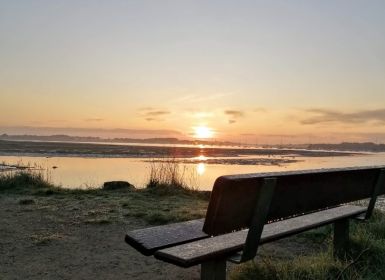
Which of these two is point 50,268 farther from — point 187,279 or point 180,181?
point 180,181

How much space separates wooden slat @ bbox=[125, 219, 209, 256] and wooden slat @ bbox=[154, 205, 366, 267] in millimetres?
64

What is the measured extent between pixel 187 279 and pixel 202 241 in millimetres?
1700

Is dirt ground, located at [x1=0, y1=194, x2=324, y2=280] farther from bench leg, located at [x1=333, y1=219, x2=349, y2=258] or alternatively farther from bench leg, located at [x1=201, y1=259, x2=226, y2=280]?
bench leg, located at [x1=201, y1=259, x2=226, y2=280]

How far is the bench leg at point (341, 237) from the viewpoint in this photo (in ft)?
16.7

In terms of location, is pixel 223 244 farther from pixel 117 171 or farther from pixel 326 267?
pixel 117 171

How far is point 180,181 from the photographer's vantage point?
12.7m

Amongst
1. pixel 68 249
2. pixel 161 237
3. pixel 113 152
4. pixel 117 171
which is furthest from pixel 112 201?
pixel 113 152

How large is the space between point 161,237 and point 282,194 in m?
0.96

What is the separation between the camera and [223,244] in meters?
3.37

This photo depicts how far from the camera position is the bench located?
279 centimetres

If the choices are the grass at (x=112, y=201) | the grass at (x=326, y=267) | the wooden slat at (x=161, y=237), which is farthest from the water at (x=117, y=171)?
the wooden slat at (x=161, y=237)

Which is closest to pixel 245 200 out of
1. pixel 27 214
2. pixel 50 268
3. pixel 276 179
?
pixel 276 179

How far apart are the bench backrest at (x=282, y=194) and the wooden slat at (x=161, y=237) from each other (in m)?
0.57

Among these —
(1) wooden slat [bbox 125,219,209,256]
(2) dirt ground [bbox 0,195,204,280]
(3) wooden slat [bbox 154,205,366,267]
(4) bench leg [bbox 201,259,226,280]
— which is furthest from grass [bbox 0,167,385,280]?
(1) wooden slat [bbox 125,219,209,256]
